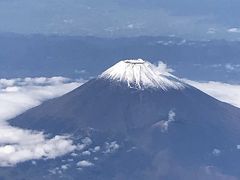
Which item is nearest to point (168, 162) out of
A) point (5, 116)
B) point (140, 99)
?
point (140, 99)

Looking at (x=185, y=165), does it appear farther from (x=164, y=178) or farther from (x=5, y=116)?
(x=5, y=116)

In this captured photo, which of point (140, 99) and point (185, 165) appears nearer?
point (185, 165)

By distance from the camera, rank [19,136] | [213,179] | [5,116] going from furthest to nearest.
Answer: [5,116]
[19,136]
[213,179]

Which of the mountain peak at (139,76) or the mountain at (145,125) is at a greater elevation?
the mountain peak at (139,76)

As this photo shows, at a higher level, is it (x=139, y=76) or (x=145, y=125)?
(x=139, y=76)

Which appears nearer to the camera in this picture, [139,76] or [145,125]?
[145,125]

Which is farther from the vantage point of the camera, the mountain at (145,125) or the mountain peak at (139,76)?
the mountain peak at (139,76)
